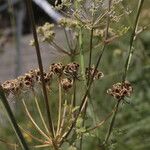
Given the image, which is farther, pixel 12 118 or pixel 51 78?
pixel 51 78

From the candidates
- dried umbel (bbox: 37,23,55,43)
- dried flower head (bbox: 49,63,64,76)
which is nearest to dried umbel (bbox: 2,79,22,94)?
dried flower head (bbox: 49,63,64,76)

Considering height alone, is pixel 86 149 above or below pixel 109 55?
below

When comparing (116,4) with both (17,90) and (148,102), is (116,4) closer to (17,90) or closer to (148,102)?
(17,90)

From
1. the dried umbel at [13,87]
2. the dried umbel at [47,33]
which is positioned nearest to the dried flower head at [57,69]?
the dried umbel at [13,87]

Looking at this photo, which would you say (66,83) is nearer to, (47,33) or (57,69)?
(57,69)

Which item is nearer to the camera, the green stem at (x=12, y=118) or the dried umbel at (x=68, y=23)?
the green stem at (x=12, y=118)

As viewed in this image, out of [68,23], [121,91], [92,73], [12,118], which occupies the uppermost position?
[68,23]

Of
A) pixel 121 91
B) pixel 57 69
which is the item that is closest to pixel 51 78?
pixel 57 69

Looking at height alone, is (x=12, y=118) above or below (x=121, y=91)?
below

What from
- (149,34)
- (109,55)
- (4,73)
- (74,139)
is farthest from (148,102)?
(4,73)

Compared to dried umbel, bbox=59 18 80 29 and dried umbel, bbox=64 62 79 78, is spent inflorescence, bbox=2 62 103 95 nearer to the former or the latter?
dried umbel, bbox=64 62 79 78

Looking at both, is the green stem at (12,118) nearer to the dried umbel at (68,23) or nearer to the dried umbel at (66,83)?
the dried umbel at (66,83)
